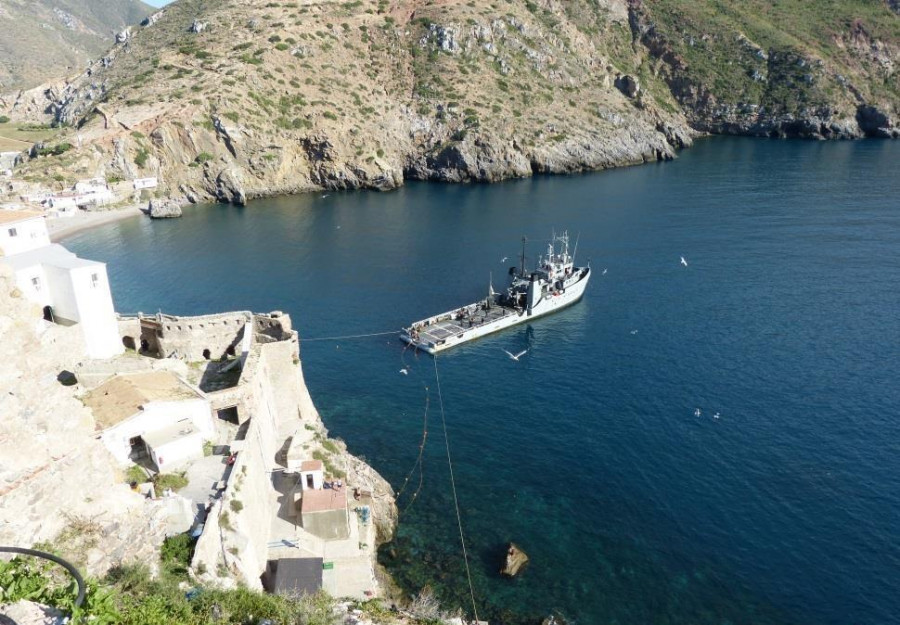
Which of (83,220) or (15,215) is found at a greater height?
(15,215)

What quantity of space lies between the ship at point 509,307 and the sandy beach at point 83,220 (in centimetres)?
6972

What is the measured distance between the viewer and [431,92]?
489ft


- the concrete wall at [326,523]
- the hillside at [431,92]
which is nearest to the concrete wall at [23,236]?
the concrete wall at [326,523]

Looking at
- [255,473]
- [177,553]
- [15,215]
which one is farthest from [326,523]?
[15,215]

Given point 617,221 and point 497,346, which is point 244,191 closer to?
point 617,221

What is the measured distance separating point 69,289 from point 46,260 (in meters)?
3.00

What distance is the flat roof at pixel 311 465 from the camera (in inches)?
1383

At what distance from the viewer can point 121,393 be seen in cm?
2975

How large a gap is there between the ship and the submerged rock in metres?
27.5

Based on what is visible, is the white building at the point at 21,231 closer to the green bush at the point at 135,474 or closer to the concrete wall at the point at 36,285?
the concrete wall at the point at 36,285

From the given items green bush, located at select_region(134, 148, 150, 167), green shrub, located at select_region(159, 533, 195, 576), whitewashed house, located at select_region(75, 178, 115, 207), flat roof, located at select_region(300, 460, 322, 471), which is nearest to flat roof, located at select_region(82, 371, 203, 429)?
flat roof, located at select_region(300, 460, 322, 471)

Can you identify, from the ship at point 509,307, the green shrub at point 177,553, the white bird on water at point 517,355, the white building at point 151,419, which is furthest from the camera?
the ship at point 509,307

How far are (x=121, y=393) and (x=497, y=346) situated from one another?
38.9m

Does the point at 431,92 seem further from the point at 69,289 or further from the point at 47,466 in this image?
the point at 47,466
